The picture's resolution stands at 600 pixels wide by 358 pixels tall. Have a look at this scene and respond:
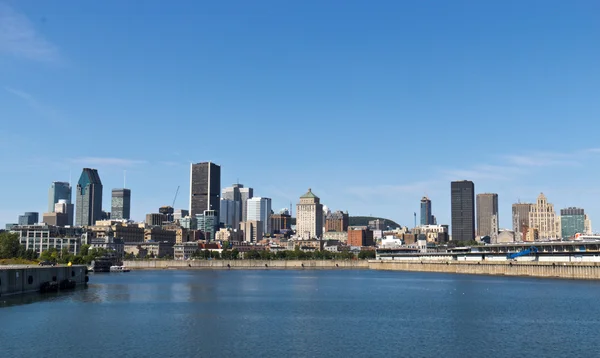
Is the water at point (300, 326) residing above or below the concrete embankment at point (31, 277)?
below

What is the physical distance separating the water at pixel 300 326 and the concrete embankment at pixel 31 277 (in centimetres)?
432

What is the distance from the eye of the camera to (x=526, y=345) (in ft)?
Result: 225

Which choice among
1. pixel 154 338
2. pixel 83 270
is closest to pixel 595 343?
pixel 154 338

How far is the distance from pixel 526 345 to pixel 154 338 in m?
37.0

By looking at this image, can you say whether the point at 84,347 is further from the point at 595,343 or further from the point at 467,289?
the point at 467,289

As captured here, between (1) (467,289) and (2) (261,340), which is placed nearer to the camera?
(2) (261,340)

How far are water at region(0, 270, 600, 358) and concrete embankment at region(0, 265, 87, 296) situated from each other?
4.32 metres

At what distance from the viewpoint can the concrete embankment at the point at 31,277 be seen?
113m

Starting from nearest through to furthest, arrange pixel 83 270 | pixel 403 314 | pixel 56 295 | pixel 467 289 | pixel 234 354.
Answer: pixel 234 354 < pixel 403 314 < pixel 56 295 < pixel 467 289 < pixel 83 270

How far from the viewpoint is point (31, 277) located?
415ft

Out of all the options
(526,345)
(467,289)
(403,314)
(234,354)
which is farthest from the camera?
(467,289)

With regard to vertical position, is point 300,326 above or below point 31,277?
below

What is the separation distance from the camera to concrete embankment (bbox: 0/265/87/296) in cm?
11294

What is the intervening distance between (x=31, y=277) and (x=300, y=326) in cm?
6532
